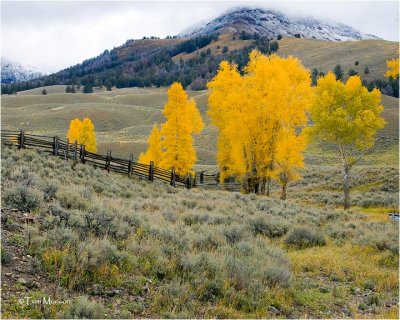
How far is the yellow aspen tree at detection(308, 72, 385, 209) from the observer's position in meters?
26.3

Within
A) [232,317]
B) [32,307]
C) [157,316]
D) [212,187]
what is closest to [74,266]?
[32,307]

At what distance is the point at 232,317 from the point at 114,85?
631ft

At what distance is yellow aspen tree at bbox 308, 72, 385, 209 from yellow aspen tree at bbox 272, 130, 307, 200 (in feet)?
6.04

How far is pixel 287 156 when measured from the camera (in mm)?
26062

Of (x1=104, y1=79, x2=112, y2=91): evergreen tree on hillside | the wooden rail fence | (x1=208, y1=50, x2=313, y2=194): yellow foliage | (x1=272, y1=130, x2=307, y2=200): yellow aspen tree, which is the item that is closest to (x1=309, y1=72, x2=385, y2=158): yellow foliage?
(x1=208, y1=50, x2=313, y2=194): yellow foliage

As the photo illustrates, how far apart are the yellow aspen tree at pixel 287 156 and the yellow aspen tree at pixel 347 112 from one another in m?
1.84

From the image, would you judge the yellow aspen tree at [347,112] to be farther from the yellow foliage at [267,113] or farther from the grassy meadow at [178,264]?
the grassy meadow at [178,264]

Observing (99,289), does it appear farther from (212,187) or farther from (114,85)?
(114,85)

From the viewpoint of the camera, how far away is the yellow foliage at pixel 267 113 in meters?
25.8

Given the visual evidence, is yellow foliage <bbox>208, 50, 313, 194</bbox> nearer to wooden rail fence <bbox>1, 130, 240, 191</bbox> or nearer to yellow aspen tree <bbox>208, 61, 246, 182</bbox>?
yellow aspen tree <bbox>208, 61, 246, 182</bbox>

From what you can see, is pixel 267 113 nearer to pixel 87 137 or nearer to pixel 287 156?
pixel 287 156

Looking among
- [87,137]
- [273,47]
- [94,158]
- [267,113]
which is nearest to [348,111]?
[267,113]

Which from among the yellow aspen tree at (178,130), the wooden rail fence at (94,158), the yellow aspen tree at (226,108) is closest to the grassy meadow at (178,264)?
the wooden rail fence at (94,158)

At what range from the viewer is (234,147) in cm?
2780
